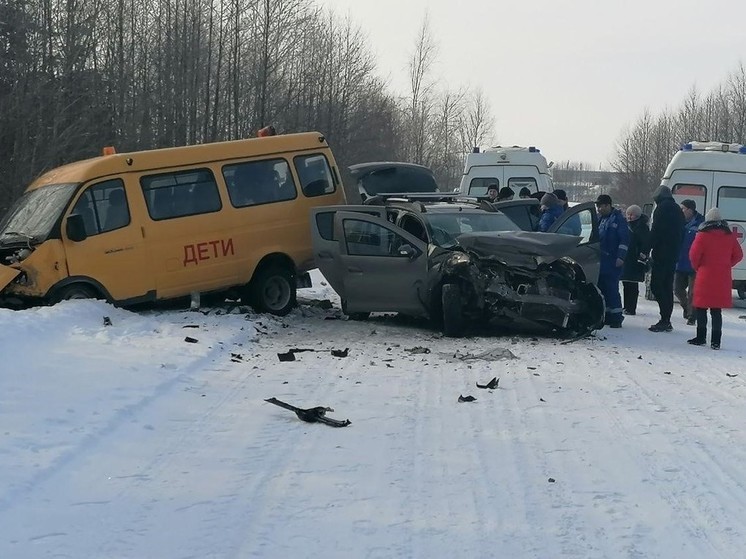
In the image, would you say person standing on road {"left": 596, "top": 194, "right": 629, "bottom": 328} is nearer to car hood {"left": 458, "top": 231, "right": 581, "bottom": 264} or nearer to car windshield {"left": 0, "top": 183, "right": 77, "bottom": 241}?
car hood {"left": 458, "top": 231, "right": 581, "bottom": 264}

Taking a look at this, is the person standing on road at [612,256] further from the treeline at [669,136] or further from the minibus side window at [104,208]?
the treeline at [669,136]

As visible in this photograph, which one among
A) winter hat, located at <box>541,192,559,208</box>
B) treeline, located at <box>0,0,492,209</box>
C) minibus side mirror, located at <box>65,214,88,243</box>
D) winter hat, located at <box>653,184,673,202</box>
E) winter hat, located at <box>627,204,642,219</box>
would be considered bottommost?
minibus side mirror, located at <box>65,214,88,243</box>

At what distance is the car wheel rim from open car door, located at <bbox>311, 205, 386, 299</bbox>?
0.91 m

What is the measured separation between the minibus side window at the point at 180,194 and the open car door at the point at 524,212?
4.94m

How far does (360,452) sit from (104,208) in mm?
7390

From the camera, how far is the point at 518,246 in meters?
11.0

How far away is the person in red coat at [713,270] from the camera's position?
1086 centimetres

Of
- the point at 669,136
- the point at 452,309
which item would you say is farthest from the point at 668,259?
the point at 669,136

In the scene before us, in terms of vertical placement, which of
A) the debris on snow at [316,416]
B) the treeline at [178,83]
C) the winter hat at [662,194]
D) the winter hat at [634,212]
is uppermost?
the treeline at [178,83]

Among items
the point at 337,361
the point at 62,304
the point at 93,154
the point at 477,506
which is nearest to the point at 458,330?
the point at 337,361

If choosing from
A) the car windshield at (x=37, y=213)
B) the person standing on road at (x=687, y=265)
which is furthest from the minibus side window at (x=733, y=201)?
the car windshield at (x=37, y=213)

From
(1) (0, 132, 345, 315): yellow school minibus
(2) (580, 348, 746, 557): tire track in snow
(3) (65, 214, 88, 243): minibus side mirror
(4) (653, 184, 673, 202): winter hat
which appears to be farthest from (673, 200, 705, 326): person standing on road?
(3) (65, 214, 88, 243): minibus side mirror

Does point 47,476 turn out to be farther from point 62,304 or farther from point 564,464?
point 62,304

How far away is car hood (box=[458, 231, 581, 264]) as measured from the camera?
1095 cm
